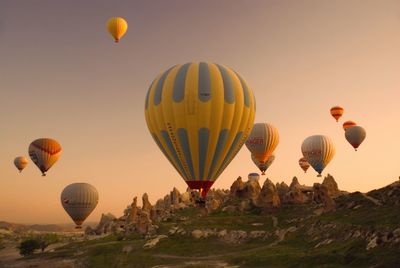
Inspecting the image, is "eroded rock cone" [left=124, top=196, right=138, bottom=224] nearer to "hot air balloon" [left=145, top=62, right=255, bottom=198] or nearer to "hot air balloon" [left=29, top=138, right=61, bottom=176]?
"hot air balloon" [left=29, top=138, right=61, bottom=176]

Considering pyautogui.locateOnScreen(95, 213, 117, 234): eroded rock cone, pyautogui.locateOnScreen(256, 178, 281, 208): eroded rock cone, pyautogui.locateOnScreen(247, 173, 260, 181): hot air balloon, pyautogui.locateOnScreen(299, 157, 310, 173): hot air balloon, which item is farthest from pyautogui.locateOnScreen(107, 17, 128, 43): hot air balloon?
pyautogui.locateOnScreen(247, 173, 260, 181): hot air balloon

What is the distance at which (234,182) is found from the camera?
119750 mm

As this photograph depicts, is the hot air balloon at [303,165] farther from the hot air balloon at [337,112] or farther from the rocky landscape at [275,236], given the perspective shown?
the hot air balloon at [337,112]

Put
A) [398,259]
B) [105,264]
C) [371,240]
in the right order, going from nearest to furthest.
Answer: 1. [398,259]
2. [371,240]
3. [105,264]

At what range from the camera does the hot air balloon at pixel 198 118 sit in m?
43.7

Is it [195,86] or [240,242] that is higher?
[195,86]

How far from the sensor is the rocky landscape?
41969 millimetres

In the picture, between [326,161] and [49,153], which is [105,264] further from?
[326,161]

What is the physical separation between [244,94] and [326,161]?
61.4 m

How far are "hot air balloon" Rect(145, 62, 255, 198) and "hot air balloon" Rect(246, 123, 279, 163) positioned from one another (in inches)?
1669

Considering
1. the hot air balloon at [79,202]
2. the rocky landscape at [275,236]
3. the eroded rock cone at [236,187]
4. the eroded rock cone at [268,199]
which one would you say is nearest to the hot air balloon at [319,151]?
the rocky landscape at [275,236]

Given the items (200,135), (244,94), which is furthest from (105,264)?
(244,94)

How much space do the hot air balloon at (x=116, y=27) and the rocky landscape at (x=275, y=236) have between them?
34566 millimetres

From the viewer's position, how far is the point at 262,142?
289ft
